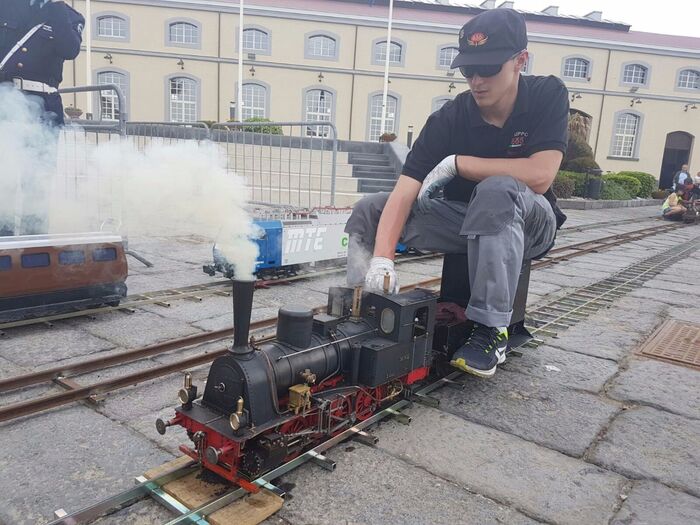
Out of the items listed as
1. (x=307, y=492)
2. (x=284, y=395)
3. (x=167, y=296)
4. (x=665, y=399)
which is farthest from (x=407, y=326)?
(x=167, y=296)

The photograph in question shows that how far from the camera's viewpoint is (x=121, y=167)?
4359mm

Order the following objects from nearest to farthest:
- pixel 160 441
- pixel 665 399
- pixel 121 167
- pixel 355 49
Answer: pixel 160 441
pixel 665 399
pixel 121 167
pixel 355 49

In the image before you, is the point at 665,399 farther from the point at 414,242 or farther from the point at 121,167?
the point at 121,167

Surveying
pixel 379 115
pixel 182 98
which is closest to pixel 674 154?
pixel 379 115

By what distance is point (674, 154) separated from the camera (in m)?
34.3

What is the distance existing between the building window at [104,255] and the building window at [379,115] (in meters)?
26.7

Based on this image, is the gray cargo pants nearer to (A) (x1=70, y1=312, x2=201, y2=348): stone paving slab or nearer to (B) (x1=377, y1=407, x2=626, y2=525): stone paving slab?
(B) (x1=377, y1=407, x2=626, y2=525): stone paving slab

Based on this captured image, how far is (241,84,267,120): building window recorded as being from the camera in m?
29.1

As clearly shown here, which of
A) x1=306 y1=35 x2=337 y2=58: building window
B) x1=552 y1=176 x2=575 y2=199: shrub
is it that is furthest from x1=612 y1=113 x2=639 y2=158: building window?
x1=306 y1=35 x2=337 y2=58: building window

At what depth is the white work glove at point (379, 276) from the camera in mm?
2852

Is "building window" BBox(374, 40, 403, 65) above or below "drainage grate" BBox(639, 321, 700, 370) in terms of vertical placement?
above

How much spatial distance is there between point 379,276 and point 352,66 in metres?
28.6

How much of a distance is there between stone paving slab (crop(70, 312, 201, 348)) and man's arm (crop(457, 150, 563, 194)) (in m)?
2.56

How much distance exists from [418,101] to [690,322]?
26768 millimetres
